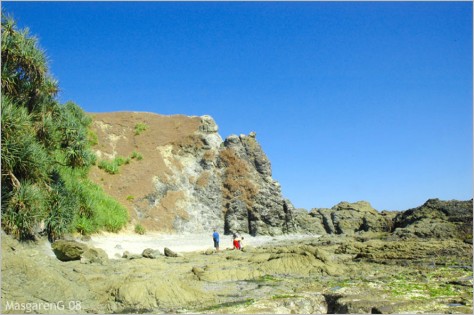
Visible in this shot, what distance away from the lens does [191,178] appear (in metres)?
46.0

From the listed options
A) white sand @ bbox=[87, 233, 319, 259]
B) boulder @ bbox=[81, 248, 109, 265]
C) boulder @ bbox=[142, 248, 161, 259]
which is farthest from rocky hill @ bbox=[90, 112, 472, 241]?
boulder @ bbox=[81, 248, 109, 265]

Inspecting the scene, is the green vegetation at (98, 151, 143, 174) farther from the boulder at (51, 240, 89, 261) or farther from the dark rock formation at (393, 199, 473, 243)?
the dark rock formation at (393, 199, 473, 243)

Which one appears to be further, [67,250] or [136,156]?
[136,156]

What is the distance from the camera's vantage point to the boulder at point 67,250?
17.5 meters

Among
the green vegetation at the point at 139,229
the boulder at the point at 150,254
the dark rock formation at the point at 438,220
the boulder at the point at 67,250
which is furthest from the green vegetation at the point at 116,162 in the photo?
the dark rock formation at the point at 438,220

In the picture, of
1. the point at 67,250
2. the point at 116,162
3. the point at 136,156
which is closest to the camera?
the point at 67,250

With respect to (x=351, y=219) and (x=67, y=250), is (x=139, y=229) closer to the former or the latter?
(x=67, y=250)

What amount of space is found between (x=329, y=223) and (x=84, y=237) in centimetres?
3262

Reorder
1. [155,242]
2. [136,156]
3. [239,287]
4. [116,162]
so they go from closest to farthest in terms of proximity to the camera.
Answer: [239,287]
[155,242]
[116,162]
[136,156]

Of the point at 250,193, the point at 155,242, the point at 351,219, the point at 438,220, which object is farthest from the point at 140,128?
the point at 438,220

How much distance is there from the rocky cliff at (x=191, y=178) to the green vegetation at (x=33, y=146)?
1640 centimetres

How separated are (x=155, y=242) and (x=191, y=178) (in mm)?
14963

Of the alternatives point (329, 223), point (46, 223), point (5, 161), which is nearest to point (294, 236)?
point (329, 223)

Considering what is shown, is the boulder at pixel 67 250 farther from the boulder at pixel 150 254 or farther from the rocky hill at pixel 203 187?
the rocky hill at pixel 203 187
